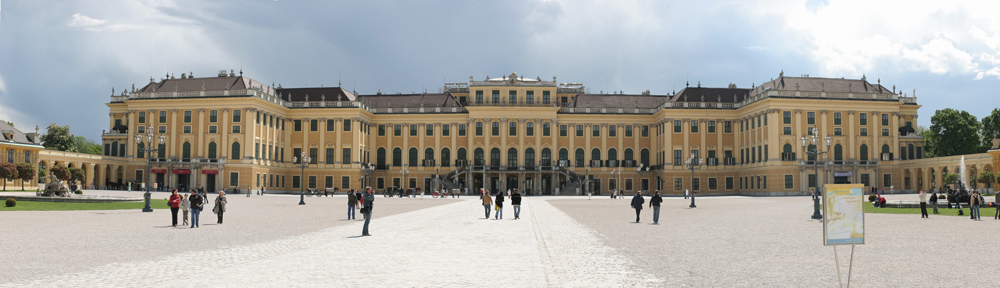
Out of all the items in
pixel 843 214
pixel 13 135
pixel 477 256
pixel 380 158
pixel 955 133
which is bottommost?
pixel 477 256

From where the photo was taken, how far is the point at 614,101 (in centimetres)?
8938

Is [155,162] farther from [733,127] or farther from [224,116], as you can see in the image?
[733,127]

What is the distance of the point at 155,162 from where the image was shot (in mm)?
75688

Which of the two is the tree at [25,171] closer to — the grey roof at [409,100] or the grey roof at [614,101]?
the grey roof at [409,100]

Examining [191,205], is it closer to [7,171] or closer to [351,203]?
[351,203]

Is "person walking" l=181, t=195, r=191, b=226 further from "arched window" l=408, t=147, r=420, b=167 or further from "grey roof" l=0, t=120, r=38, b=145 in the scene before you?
"arched window" l=408, t=147, r=420, b=167

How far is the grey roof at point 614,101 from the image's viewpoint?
88.3 m

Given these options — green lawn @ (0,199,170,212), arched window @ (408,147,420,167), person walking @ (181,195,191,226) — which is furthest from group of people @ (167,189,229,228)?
arched window @ (408,147,420,167)

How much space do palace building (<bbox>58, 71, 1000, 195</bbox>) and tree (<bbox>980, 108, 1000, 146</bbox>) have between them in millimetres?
6879

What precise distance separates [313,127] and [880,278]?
77984mm

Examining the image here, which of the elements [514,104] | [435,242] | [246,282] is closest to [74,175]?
[514,104]

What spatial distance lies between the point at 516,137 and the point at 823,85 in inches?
1302

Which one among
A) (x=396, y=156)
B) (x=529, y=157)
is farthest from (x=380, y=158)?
(x=529, y=157)

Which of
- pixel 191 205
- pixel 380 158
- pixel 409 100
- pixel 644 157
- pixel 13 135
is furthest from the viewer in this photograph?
pixel 409 100
